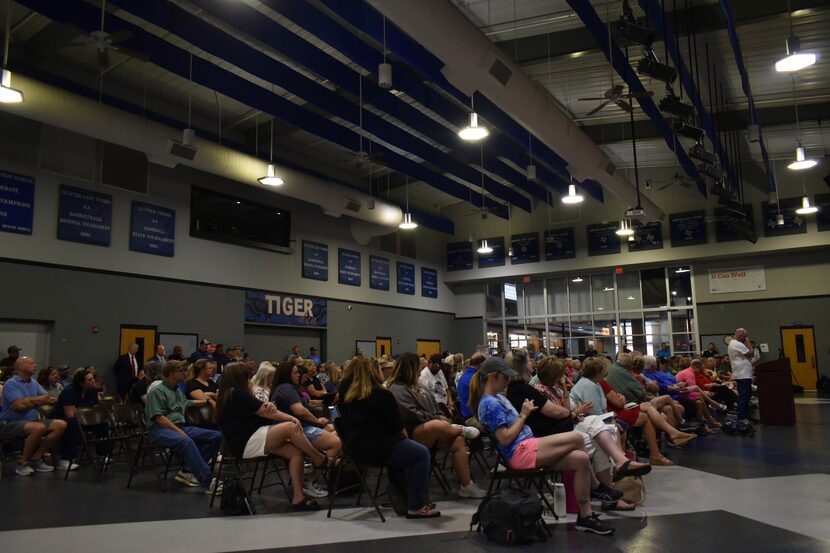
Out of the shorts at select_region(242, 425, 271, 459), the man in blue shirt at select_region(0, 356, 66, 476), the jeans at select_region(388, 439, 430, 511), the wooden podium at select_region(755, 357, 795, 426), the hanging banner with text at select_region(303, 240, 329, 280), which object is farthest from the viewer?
the hanging banner with text at select_region(303, 240, 329, 280)

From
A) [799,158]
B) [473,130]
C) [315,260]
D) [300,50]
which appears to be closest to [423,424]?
[473,130]

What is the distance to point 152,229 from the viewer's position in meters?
11.4

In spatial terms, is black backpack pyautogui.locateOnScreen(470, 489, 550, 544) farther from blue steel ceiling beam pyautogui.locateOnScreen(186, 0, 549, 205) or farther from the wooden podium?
the wooden podium

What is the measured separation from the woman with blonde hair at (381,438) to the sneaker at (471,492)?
65cm

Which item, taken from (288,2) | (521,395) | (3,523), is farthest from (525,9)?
(3,523)

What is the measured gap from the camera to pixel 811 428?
866 centimetres

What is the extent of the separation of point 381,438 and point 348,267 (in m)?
12.2

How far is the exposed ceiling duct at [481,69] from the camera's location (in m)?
6.29

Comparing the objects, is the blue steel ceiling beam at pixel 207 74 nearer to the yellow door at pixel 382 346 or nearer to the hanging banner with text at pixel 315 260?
the hanging banner with text at pixel 315 260

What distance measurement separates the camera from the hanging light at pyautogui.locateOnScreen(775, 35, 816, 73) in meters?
6.54

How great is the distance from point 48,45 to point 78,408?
645cm

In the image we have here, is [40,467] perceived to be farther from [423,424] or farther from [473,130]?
[473,130]

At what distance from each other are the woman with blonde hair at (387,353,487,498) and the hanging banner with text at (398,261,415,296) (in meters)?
13.4

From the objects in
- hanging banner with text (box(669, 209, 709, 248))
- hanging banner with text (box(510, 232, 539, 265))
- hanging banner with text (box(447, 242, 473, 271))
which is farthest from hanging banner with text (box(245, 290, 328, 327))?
hanging banner with text (box(669, 209, 709, 248))
